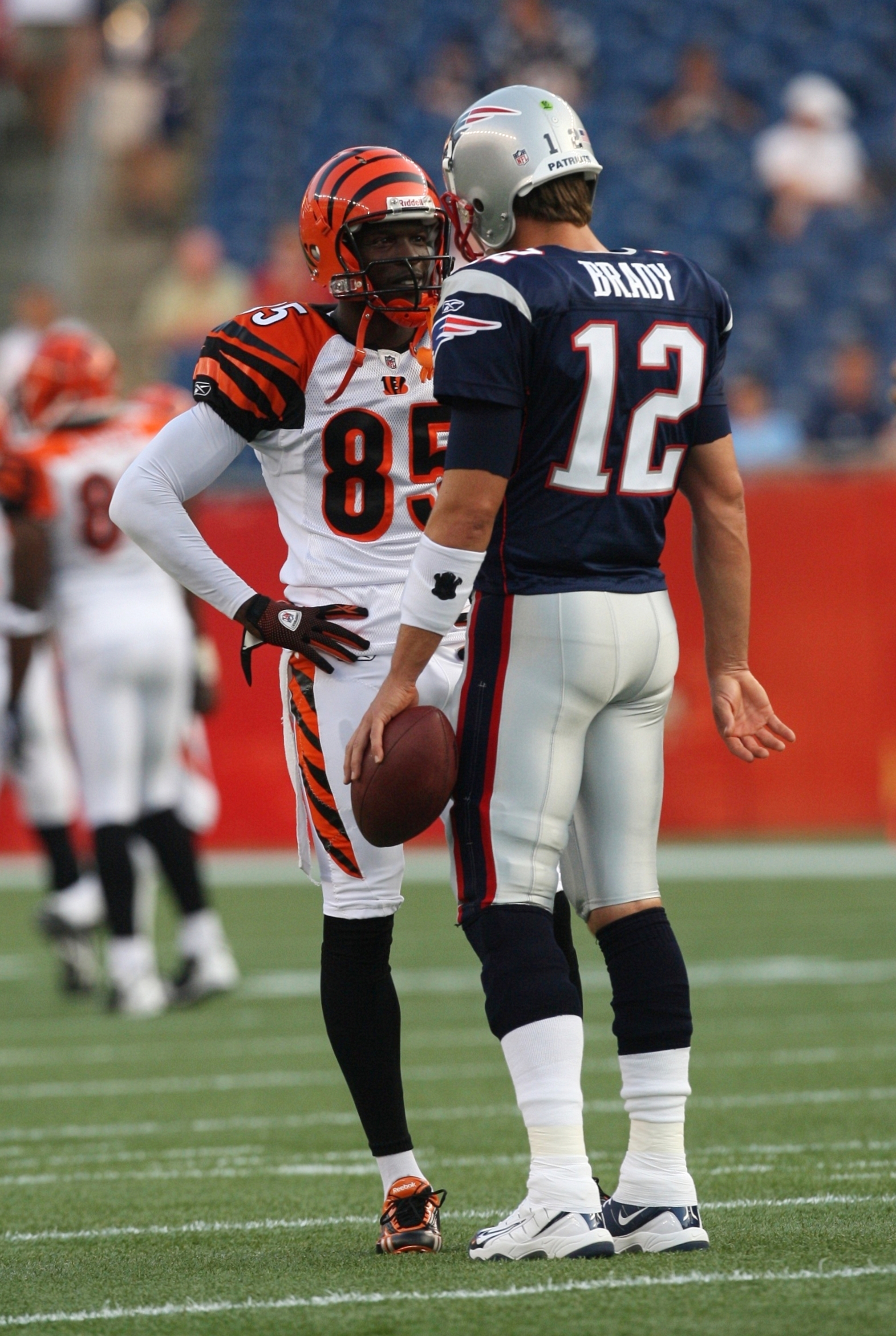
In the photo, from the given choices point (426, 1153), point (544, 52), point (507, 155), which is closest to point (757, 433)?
point (544, 52)

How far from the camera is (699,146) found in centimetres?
1379

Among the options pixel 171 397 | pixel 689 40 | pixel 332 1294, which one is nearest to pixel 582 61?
pixel 689 40

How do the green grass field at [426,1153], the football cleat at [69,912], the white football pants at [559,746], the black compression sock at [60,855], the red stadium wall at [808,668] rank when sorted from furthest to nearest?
the red stadium wall at [808,668]
the black compression sock at [60,855]
the football cleat at [69,912]
the white football pants at [559,746]
the green grass field at [426,1153]

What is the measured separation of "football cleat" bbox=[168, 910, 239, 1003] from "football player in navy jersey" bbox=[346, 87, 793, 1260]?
156 inches

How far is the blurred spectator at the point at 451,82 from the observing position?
15430mm

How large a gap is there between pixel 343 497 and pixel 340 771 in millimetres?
469

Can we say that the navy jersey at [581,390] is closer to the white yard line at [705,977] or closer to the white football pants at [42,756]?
the white yard line at [705,977]

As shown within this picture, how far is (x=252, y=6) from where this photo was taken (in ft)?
60.7

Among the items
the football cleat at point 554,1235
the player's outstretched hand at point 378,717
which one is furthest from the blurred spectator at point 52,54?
the football cleat at point 554,1235

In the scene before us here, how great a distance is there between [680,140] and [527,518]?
11035mm

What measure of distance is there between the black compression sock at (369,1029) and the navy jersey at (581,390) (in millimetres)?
680

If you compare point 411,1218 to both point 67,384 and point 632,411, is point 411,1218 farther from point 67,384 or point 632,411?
point 67,384

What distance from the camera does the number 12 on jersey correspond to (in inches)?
131

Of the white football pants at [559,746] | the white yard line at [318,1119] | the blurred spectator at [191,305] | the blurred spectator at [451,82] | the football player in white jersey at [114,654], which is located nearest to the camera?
the white football pants at [559,746]
